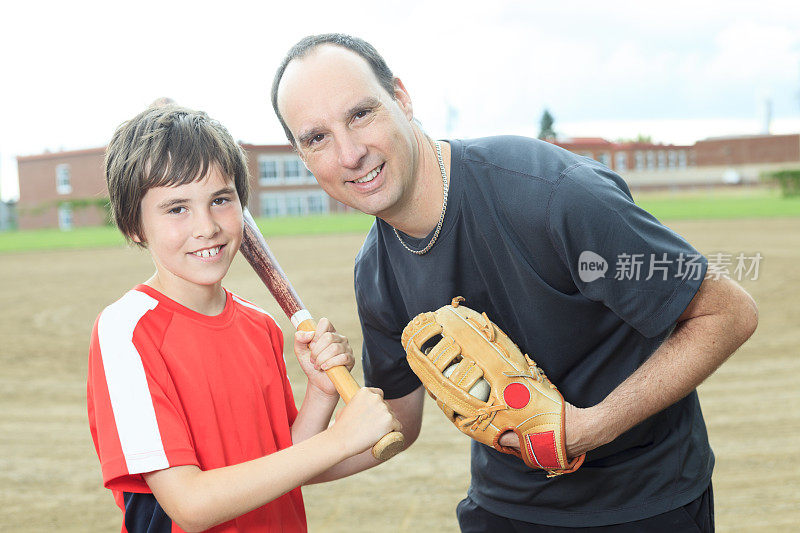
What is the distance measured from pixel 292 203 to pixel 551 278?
41.9 m

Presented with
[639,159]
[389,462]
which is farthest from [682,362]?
[639,159]

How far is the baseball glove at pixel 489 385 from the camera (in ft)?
5.65

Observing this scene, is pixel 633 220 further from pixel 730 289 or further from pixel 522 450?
pixel 522 450

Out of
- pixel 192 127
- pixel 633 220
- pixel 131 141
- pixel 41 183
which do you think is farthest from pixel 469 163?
pixel 41 183

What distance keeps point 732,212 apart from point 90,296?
60.5 ft

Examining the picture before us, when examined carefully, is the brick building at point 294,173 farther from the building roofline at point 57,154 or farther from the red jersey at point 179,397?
the red jersey at point 179,397

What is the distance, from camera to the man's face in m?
1.75

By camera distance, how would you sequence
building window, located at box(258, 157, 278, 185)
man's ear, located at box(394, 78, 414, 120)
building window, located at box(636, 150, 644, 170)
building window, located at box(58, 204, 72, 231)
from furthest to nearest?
building window, located at box(636, 150, 644, 170)
building window, located at box(258, 157, 278, 185)
building window, located at box(58, 204, 72, 231)
man's ear, located at box(394, 78, 414, 120)

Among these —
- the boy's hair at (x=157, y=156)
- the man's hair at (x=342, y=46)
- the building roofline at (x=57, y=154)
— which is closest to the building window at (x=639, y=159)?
the building roofline at (x=57, y=154)

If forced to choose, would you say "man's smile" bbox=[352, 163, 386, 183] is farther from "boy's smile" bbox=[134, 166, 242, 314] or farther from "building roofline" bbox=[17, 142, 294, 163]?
"building roofline" bbox=[17, 142, 294, 163]

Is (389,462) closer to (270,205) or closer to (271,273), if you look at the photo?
(271,273)

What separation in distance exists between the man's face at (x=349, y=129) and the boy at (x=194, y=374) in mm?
195

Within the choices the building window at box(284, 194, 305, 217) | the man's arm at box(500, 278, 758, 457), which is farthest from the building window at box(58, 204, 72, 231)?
the man's arm at box(500, 278, 758, 457)

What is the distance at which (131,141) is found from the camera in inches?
65.1
